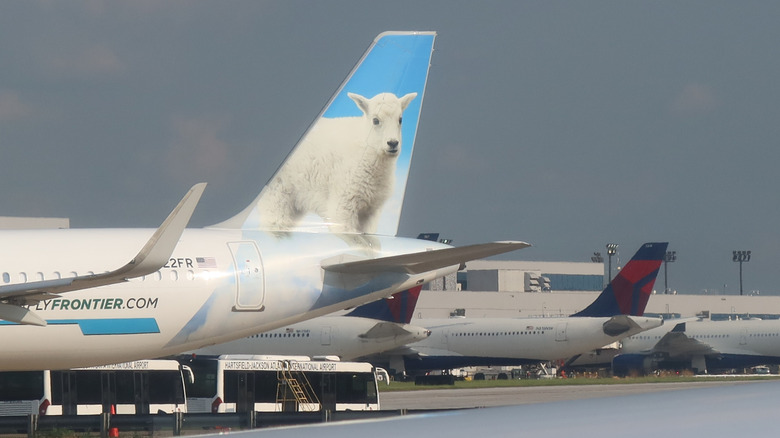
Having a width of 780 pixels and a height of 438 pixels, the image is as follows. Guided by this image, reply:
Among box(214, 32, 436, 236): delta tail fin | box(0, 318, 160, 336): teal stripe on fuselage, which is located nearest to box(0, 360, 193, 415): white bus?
box(0, 318, 160, 336): teal stripe on fuselage

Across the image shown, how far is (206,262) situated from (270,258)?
101cm

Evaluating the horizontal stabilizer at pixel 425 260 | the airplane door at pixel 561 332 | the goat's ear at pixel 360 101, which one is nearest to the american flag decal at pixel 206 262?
the horizontal stabilizer at pixel 425 260

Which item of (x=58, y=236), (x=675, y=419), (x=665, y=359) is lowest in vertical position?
(x=665, y=359)

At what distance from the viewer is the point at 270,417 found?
20891mm

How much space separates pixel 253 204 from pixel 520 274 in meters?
87.7

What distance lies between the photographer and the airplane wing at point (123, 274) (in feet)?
42.0

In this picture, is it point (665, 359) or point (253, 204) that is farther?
point (665, 359)

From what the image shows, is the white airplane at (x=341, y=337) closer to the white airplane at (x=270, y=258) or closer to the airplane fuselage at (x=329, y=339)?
the airplane fuselage at (x=329, y=339)

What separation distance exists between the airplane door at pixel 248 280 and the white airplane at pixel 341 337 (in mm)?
30399

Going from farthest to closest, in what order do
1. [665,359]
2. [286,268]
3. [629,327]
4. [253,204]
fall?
[665,359]
[629,327]
[253,204]
[286,268]

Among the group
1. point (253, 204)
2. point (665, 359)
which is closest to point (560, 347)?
point (665, 359)

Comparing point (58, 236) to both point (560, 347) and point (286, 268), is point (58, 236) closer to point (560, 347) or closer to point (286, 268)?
point (286, 268)

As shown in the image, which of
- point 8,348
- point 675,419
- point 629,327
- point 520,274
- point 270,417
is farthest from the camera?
point 520,274

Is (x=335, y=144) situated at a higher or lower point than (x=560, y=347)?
higher
